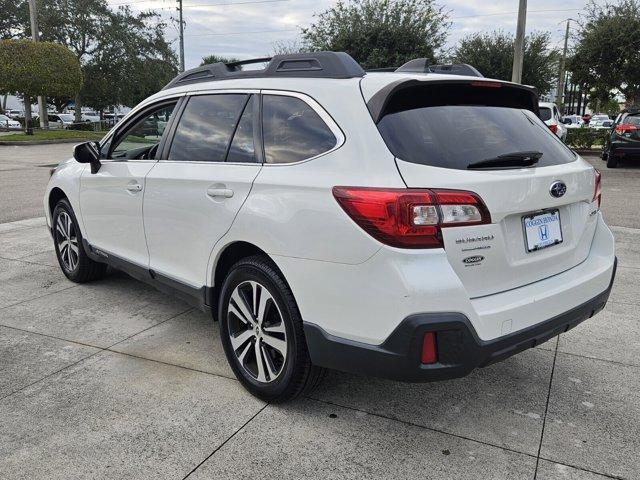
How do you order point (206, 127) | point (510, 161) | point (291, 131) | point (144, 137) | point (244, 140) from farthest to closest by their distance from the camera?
point (144, 137) < point (206, 127) < point (244, 140) < point (291, 131) < point (510, 161)

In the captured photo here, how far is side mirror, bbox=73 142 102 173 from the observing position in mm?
4332

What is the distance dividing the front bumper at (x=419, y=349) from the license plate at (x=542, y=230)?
375 mm

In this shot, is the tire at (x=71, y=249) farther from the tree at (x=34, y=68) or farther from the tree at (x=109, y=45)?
the tree at (x=109, y=45)

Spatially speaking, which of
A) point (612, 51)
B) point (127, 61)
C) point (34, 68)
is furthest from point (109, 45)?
point (612, 51)

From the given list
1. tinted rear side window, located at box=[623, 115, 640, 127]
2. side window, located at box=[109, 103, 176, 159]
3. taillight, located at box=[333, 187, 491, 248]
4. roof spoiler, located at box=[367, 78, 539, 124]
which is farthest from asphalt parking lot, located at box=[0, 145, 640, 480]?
tinted rear side window, located at box=[623, 115, 640, 127]

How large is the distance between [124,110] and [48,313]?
194 feet

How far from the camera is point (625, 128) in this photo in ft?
47.6

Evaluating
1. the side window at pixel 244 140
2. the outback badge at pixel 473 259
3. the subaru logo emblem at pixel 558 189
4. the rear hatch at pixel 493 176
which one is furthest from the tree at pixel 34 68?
the outback badge at pixel 473 259

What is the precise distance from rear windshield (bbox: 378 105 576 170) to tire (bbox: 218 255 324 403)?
888mm

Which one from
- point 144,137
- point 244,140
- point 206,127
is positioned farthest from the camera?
point 144,137

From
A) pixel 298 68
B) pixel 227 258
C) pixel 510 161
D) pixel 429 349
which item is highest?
pixel 298 68

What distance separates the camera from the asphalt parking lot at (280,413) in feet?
8.29

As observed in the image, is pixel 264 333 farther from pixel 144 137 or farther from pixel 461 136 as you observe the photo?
pixel 144 137

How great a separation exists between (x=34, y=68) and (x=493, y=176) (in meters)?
29.9
